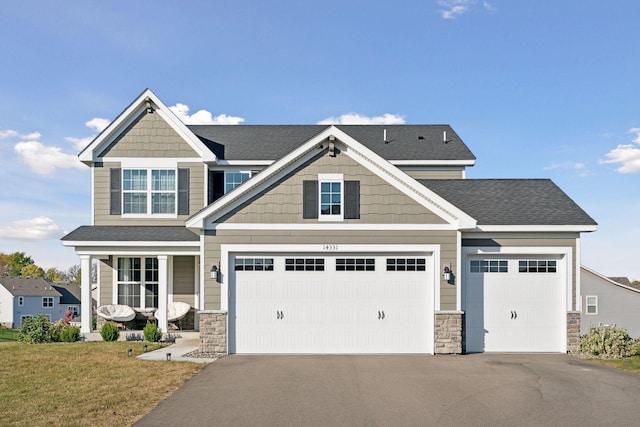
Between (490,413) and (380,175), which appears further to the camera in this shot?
(380,175)

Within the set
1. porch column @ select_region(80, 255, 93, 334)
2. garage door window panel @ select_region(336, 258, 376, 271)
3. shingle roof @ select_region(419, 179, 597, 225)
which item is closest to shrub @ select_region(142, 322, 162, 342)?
porch column @ select_region(80, 255, 93, 334)

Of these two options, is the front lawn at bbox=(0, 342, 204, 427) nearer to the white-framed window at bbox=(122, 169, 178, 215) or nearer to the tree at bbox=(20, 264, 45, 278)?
the white-framed window at bbox=(122, 169, 178, 215)

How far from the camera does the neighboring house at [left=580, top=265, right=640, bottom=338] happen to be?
1367 inches

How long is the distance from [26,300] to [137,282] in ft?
180

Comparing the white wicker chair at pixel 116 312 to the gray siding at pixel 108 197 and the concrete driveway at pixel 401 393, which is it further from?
the concrete driveway at pixel 401 393

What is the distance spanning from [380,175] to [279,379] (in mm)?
6686

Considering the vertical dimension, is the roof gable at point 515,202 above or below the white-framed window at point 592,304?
above

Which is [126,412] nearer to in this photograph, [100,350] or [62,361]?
[62,361]

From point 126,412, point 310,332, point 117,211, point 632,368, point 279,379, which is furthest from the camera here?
point 117,211

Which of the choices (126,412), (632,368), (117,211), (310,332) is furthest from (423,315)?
(117,211)

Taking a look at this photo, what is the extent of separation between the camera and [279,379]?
12.5 meters

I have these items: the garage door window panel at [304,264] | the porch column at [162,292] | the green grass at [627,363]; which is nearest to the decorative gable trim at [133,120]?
the porch column at [162,292]

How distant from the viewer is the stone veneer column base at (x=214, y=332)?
16.0 meters

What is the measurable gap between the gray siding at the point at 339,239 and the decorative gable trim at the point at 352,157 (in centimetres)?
53
